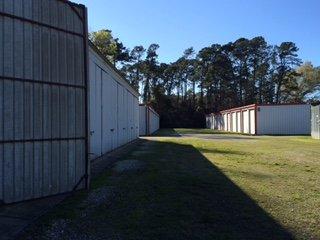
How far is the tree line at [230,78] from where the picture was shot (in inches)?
3740

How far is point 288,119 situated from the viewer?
52.0 m

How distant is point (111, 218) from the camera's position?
7.52 metres

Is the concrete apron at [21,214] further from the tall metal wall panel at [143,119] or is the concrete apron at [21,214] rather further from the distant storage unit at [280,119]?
the distant storage unit at [280,119]

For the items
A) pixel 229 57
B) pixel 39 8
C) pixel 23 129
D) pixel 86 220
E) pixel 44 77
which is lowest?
pixel 86 220

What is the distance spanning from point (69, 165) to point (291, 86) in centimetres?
8844

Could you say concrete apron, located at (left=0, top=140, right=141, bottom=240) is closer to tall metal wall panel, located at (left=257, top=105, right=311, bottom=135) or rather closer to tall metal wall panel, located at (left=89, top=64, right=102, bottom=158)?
tall metal wall panel, located at (left=89, top=64, right=102, bottom=158)

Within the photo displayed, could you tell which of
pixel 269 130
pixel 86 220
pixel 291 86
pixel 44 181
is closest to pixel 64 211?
pixel 86 220

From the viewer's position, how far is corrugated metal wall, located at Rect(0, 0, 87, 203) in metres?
8.60

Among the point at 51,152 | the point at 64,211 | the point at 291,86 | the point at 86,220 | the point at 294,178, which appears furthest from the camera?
the point at 291,86

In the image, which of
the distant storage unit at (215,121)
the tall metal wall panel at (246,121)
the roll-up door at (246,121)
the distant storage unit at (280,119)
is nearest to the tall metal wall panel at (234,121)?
the tall metal wall panel at (246,121)

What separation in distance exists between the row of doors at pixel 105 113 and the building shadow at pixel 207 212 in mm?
3699

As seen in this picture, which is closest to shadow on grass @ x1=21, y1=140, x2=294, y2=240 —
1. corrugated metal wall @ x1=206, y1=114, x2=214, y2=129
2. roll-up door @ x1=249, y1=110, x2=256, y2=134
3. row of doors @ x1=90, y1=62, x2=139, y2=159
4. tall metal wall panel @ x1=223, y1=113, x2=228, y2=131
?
row of doors @ x1=90, y1=62, x2=139, y2=159

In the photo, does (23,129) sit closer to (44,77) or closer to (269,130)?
(44,77)

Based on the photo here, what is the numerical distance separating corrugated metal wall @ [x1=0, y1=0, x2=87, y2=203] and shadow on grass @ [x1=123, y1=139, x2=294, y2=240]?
1743mm
